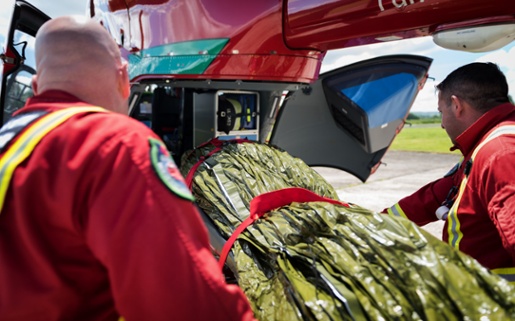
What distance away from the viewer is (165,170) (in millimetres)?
936

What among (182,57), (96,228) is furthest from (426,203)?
(96,228)

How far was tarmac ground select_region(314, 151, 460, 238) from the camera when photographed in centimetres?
681

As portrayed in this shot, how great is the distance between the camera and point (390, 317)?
1.31 meters

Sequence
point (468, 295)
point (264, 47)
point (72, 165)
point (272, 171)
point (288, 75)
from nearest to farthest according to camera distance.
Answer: point (72, 165)
point (468, 295)
point (272, 171)
point (264, 47)
point (288, 75)

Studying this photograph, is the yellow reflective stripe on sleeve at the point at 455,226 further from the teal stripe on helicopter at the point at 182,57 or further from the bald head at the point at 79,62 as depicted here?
the teal stripe on helicopter at the point at 182,57

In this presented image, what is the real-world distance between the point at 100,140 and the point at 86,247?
0.24 meters

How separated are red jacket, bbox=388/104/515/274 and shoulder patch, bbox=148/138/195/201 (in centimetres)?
124

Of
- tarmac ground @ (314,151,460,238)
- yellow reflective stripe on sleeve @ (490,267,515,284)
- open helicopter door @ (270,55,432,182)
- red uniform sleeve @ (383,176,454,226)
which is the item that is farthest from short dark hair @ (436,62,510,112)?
tarmac ground @ (314,151,460,238)

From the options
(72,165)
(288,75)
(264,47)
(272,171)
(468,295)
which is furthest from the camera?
(288,75)

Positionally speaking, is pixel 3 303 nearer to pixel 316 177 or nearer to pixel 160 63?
pixel 316 177

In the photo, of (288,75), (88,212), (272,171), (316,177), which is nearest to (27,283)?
(88,212)

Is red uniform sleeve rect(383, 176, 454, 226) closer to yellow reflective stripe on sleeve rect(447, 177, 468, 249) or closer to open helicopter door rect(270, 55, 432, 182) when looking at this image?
yellow reflective stripe on sleeve rect(447, 177, 468, 249)

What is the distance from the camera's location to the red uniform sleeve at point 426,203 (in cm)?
251

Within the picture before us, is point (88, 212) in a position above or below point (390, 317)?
above
